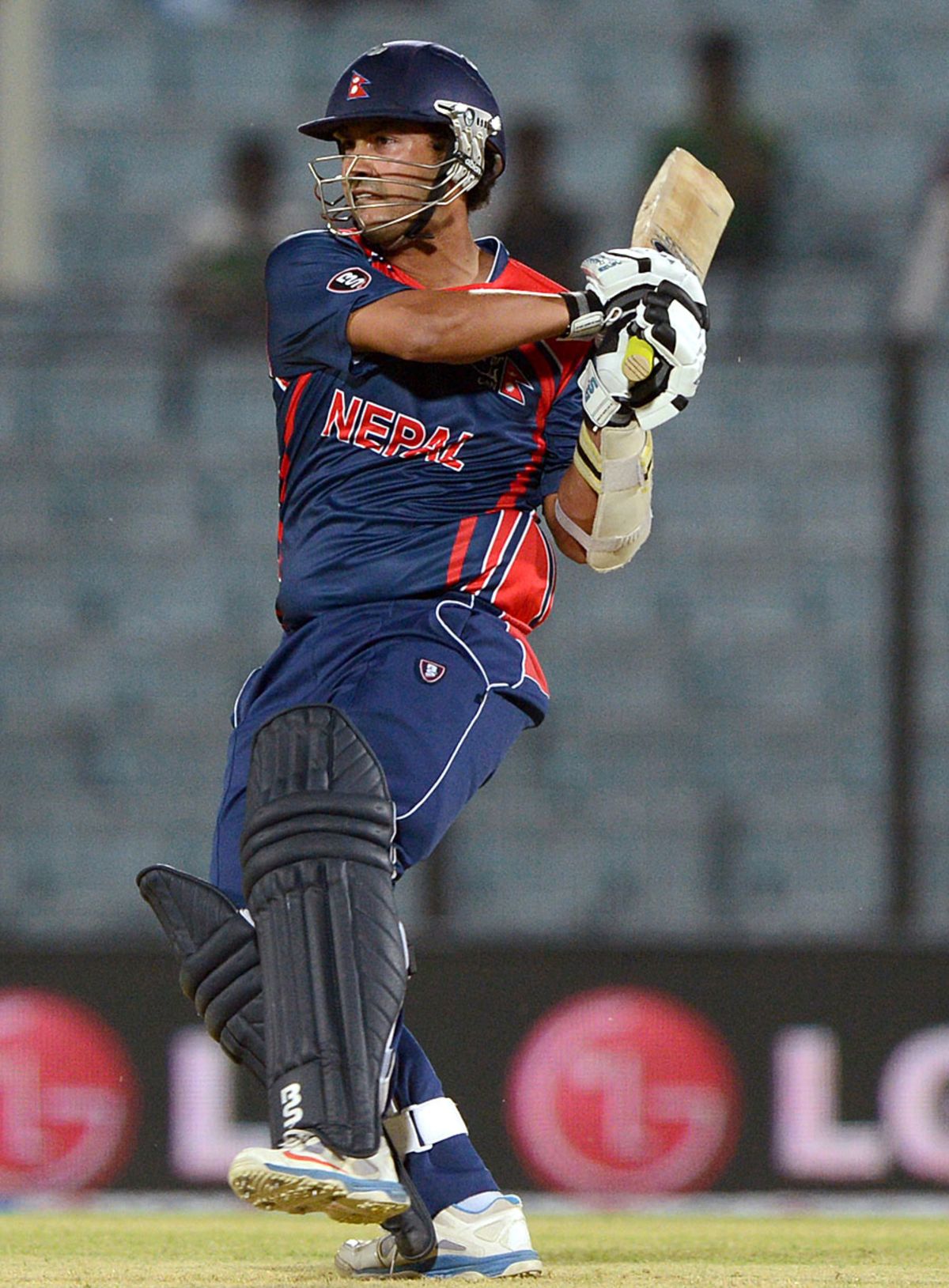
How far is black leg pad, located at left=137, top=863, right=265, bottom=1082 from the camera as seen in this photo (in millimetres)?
3082

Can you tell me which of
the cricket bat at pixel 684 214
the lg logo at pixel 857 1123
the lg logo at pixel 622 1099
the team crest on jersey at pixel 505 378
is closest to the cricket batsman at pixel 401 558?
the team crest on jersey at pixel 505 378

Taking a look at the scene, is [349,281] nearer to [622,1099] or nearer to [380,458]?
[380,458]

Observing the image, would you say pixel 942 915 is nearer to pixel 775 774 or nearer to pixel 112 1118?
pixel 775 774

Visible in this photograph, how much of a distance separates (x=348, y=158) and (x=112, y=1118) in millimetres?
3168

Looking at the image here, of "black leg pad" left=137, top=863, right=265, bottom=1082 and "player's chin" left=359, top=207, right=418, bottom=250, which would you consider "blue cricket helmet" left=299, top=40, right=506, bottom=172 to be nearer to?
"player's chin" left=359, top=207, right=418, bottom=250

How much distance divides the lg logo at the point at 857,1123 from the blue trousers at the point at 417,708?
2566 mm

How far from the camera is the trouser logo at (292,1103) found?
2891mm

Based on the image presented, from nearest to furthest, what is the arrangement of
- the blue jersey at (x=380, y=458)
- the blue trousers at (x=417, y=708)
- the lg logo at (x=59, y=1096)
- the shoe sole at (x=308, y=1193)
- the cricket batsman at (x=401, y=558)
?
the shoe sole at (x=308, y=1193)
the cricket batsman at (x=401, y=558)
the blue trousers at (x=417, y=708)
the blue jersey at (x=380, y=458)
the lg logo at (x=59, y=1096)

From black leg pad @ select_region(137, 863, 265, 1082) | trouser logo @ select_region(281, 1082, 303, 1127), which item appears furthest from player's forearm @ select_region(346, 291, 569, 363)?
trouser logo @ select_region(281, 1082, 303, 1127)

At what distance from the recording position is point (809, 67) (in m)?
9.67

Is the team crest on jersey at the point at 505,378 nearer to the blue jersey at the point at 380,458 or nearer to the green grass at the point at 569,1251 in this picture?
the blue jersey at the point at 380,458

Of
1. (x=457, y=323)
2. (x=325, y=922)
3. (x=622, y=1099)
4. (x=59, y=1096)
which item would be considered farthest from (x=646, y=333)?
(x=59, y=1096)

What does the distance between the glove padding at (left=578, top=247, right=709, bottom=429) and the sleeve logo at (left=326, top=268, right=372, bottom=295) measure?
0.32 meters

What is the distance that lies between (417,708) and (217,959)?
1.45 ft
